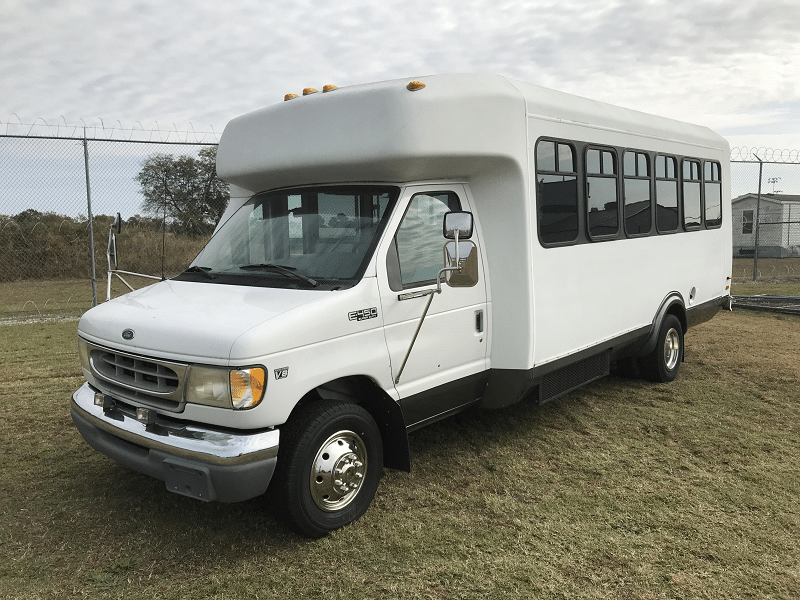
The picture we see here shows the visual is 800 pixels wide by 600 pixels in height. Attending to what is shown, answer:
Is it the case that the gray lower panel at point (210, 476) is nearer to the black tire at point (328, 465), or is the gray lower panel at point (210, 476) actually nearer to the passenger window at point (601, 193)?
the black tire at point (328, 465)

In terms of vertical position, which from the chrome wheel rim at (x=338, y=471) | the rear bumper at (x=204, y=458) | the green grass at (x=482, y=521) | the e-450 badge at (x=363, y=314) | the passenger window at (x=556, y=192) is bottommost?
the green grass at (x=482, y=521)

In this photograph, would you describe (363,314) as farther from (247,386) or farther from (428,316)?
(247,386)

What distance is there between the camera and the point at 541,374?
532cm

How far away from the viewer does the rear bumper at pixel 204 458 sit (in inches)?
139

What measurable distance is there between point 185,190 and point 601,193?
23.0ft

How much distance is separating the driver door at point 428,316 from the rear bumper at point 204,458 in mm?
1129

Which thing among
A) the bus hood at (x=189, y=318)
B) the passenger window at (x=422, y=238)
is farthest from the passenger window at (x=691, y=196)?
the bus hood at (x=189, y=318)

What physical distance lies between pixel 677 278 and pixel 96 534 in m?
6.27

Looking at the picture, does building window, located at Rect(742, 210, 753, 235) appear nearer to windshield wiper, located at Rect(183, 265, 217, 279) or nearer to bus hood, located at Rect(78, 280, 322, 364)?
windshield wiper, located at Rect(183, 265, 217, 279)

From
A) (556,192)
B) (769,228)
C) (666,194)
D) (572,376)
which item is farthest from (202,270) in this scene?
(769,228)

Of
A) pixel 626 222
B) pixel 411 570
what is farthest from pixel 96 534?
pixel 626 222

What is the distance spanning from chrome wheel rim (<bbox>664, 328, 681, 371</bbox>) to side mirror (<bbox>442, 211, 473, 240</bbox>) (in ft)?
13.7

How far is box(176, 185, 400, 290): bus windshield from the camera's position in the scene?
425 centimetres

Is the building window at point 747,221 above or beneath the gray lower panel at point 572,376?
above
